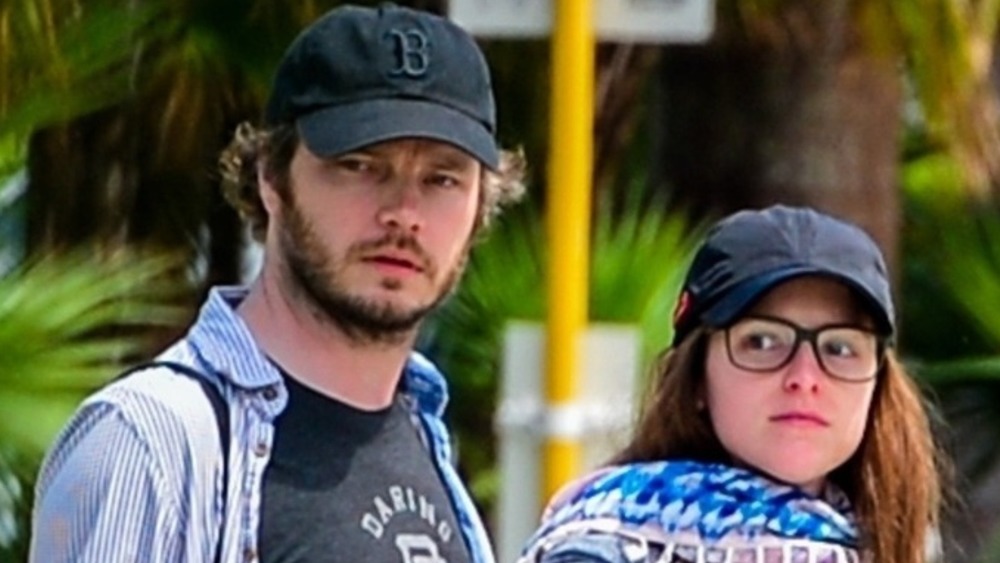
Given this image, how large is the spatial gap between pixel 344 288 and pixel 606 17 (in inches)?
59.9

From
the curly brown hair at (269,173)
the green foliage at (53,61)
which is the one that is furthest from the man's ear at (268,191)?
the green foliage at (53,61)

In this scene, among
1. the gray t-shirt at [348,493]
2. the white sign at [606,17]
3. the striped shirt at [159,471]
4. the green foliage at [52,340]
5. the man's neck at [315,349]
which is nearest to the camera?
the striped shirt at [159,471]

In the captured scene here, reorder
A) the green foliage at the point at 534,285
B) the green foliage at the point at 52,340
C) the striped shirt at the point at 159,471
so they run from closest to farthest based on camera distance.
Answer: the striped shirt at the point at 159,471 → the green foliage at the point at 52,340 → the green foliage at the point at 534,285

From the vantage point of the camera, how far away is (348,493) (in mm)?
2881

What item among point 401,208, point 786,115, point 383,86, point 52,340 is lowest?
point 52,340

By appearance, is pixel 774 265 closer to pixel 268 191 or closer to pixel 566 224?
pixel 268 191

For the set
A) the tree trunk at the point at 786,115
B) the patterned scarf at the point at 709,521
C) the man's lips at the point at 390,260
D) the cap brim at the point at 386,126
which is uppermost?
the tree trunk at the point at 786,115

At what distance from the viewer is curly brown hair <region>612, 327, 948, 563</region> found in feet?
9.35

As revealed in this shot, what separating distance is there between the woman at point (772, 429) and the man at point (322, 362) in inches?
8.6

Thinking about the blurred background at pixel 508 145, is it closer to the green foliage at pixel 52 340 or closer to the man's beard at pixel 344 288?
the green foliage at pixel 52 340

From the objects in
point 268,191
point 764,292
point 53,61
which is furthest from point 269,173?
point 53,61

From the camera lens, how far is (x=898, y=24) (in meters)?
5.66

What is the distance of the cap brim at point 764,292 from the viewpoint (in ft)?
9.12

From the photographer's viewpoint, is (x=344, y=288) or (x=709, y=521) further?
(x=344, y=288)
